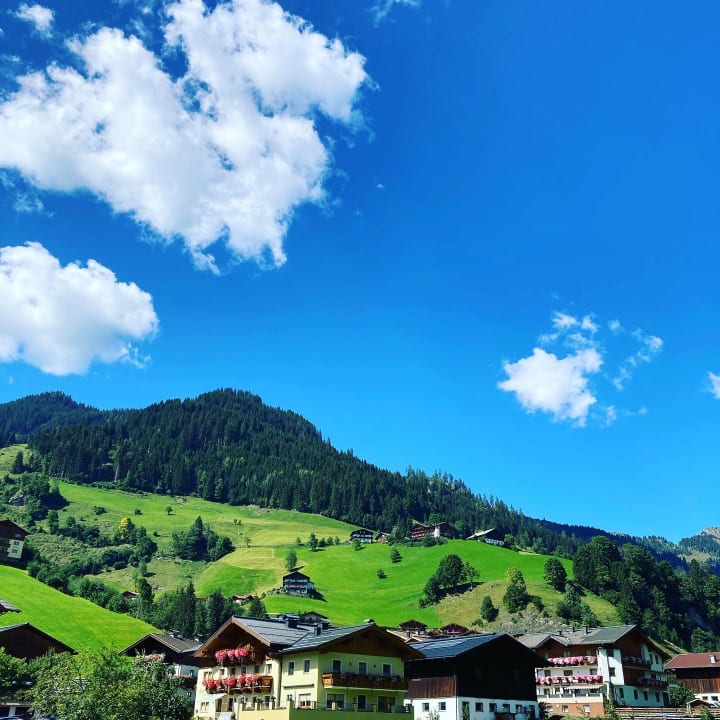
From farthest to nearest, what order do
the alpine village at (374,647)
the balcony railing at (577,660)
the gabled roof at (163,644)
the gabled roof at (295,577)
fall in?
the gabled roof at (295,577) → the gabled roof at (163,644) → the balcony railing at (577,660) → the alpine village at (374,647)

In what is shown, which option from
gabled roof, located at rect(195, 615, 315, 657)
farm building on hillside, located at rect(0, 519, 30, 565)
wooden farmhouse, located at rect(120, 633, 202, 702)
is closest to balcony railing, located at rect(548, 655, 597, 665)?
gabled roof, located at rect(195, 615, 315, 657)

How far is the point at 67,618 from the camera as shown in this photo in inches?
4791

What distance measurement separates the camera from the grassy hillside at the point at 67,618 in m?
113

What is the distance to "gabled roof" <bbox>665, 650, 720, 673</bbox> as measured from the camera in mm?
105000

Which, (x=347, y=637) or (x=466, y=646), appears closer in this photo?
(x=347, y=637)

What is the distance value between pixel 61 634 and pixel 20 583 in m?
34.1

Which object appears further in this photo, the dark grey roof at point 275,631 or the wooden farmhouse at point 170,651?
the wooden farmhouse at point 170,651

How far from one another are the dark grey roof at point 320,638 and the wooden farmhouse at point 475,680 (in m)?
14.3

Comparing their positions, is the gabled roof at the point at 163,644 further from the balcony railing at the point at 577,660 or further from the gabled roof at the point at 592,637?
the balcony railing at the point at 577,660

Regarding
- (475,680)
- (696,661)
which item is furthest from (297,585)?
(475,680)

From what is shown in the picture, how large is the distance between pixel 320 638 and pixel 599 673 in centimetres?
5192

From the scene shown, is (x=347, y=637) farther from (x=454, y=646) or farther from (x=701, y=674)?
(x=701, y=674)

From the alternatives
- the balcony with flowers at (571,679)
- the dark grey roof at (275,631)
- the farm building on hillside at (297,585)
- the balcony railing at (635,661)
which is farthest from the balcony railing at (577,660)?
the farm building on hillside at (297,585)

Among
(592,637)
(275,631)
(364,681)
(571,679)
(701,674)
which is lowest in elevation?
(364,681)
